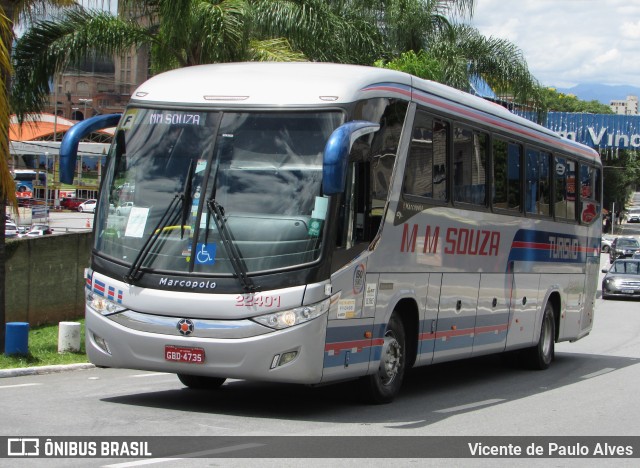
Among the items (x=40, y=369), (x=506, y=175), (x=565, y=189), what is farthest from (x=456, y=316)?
(x=565, y=189)

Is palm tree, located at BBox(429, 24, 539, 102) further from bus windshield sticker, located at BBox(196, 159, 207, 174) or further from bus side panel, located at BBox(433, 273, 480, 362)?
bus windshield sticker, located at BBox(196, 159, 207, 174)

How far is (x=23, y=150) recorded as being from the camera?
36969 millimetres

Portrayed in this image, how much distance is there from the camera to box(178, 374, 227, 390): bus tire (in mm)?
12391

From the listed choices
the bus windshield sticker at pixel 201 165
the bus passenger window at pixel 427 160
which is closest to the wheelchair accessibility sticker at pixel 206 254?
the bus windshield sticker at pixel 201 165

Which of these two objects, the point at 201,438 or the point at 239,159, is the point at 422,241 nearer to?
the point at 239,159

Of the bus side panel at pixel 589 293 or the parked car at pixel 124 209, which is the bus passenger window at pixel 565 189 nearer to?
the bus side panel at pixel 589 293

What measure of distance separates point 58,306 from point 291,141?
14103mm

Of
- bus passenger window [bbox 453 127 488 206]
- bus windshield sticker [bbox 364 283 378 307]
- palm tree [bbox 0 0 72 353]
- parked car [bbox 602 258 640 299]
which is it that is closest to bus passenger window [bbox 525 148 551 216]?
bus passenger window [bbox 453 127 488 206]

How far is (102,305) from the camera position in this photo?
1055 cm

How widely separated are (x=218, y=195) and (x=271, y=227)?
0.63 meters

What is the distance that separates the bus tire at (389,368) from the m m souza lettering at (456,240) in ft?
2.88

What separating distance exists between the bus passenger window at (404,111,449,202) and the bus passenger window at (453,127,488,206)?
380 millimetres

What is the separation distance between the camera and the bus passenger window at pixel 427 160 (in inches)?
469

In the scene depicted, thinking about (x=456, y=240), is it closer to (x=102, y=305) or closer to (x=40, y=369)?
(x=102, y=305)
